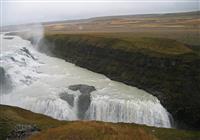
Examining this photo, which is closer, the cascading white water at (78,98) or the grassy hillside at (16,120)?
the grassy hillside at (16,120)

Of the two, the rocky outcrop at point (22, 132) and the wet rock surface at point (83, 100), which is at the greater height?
the rocky outcrop at point (22, 132)

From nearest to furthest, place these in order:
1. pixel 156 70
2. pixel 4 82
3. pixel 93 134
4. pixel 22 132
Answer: pixel 93 134
pixel 22 132
pixel 156 70
pixel 4 82

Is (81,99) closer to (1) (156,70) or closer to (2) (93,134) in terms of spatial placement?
(1) (156,70)

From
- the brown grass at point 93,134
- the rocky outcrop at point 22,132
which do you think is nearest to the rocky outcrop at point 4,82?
the rocky outcrop at point 22,132

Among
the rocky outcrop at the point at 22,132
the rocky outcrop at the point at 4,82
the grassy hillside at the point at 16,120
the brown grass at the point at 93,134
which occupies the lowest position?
the rocky outcrop at the point at 4,82

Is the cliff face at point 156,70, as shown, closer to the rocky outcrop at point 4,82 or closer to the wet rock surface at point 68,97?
the wet rock surface at point 68,97

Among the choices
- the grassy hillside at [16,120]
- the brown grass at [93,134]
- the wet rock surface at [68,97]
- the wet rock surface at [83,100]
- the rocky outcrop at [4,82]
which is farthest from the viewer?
the rocky outcrop at [4,82]

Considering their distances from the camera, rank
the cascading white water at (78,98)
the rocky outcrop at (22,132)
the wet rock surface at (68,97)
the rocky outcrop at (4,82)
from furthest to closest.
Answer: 1. the rocky outcrop at (4,82)
2. the wet rock surface at (68,97)
3. the cascading white water at (78,98)
4. the rocky outcrop at (22,132)

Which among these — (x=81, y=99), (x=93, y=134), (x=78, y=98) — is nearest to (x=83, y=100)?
(x=81, y=99)
